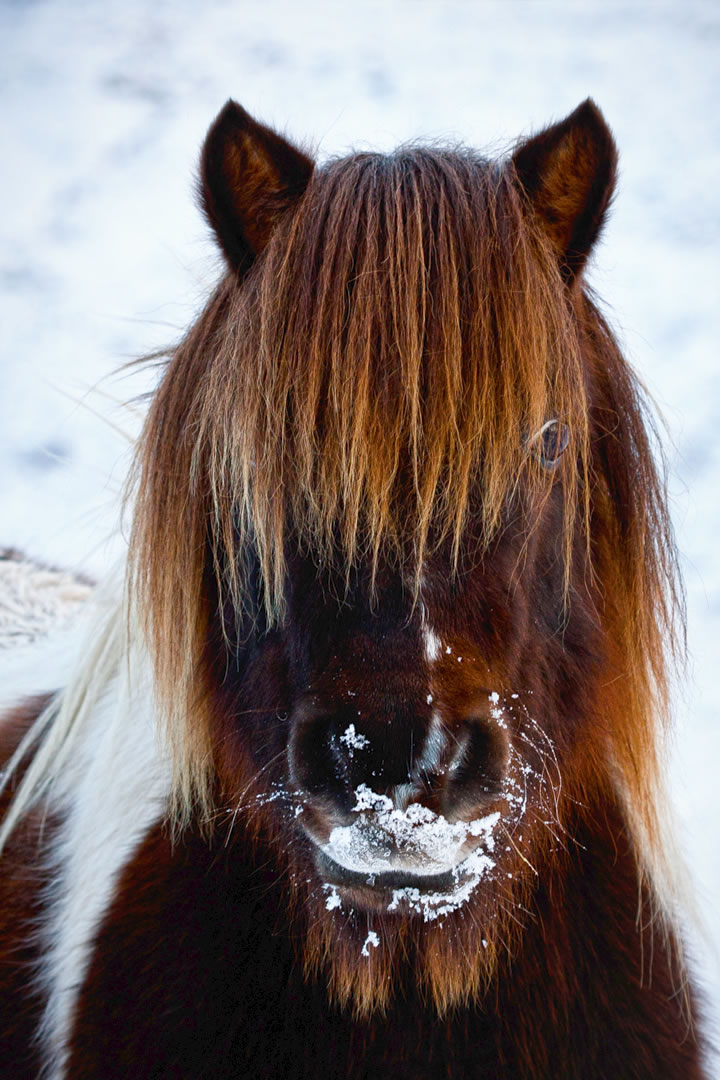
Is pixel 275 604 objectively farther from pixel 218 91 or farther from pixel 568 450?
pixel 218 91

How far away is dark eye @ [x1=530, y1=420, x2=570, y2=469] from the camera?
1082 mm

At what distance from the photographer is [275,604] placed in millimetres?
1053

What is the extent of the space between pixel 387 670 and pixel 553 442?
1.42 ft

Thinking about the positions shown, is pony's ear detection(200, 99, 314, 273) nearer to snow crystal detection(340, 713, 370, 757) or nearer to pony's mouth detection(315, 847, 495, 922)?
snow crystal detection(340, 713, 370, 757)

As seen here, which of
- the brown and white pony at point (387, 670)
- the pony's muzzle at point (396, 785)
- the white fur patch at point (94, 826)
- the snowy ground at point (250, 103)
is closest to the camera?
the pony's muzzle at point (396, 785)

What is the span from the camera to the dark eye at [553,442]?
42.6 inches

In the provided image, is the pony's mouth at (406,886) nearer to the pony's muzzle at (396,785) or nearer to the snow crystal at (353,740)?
the pony's muzzle at (396,785)

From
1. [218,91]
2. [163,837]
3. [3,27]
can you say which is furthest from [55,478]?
[3,27]

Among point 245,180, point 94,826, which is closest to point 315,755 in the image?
point 94,826

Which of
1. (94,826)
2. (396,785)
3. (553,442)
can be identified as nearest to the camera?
(396,785)

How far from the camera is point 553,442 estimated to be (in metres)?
1.09

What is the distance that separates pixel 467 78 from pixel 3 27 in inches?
157

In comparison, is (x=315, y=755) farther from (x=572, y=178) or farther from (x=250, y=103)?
(x=250, y=103)

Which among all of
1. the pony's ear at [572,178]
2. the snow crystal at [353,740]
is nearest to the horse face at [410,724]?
the snow crystal at [353,740]
